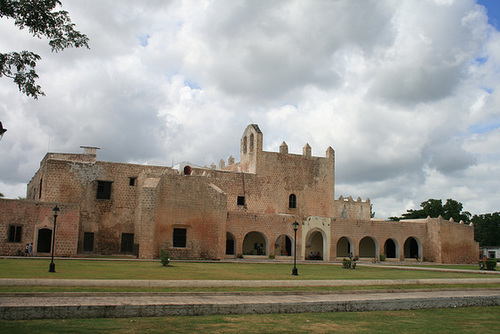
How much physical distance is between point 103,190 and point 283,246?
1347 centimetres

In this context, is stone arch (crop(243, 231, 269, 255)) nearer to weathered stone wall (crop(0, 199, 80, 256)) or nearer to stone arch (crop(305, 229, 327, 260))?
stone arch (crop(305, 229, 327, 260))

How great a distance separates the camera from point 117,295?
428 inches

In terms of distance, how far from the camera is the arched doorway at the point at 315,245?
3471 cm

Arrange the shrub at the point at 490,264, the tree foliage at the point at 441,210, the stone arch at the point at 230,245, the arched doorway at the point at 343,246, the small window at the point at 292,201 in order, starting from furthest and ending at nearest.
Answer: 1. the tree foliage at the point at 441,210
2. the arched doorway at the point at 343,246
3. the small window at the point at 292,201
4. the stone arch at the point at 230,245
5. the shrub at the point at 490,264

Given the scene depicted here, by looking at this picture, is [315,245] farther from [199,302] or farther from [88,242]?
[199,302]

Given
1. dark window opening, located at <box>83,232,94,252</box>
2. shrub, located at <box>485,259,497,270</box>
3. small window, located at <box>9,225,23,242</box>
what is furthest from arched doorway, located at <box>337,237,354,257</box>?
small window, located at <box>9,225,23,242</box>

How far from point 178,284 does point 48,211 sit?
53.8 feet

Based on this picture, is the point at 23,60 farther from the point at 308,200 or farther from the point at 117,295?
the point at 308,200

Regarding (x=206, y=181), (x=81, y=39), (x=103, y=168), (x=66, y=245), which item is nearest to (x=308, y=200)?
(x=206, y=181)

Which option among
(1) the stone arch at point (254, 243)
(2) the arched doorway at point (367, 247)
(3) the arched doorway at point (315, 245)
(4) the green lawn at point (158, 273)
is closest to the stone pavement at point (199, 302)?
(4) the green lawn at point (158, 273)

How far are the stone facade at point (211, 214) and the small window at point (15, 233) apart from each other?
0.12 metres

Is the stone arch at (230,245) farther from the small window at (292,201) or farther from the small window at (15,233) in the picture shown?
the small window at (15,233)

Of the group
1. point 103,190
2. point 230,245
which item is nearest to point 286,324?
point 230,245

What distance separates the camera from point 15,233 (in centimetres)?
2577
